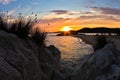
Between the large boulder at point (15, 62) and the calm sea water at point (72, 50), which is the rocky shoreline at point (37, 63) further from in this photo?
the calm sea water at point (72, 50)

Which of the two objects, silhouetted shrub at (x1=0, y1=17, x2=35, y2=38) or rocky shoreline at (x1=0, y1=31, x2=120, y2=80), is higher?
silhouetted shrub at (x1=0, y1=17, x2=35, y2=38)

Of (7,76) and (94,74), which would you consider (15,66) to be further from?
(94,74)

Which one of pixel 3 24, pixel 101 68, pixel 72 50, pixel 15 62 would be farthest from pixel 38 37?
pixel 72 50

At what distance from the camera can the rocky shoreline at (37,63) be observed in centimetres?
559

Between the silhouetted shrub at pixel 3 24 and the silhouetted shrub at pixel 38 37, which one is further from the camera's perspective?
the silhouetted shrub at pixel 38 37

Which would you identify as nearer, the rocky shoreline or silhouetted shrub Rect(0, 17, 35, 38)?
the rocky shoreline

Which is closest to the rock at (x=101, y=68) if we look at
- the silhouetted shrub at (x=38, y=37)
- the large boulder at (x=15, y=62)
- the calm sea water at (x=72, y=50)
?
the large boulder at (x=15, y=62)

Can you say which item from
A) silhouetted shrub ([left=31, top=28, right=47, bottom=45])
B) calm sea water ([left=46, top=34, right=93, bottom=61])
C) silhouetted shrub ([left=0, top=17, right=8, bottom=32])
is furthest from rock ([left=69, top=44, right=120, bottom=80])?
calm sea water ([left=46, top=34, right=93, bottom=61])

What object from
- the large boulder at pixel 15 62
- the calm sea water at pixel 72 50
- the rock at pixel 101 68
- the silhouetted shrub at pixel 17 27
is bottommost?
the calm sea water at pixel 72 50

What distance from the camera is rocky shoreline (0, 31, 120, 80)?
18.3 feet

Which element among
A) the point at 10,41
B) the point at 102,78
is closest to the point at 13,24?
the point at 10,41

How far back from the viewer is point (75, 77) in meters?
7.98

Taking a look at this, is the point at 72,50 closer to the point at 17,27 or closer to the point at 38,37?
the point at 38,37

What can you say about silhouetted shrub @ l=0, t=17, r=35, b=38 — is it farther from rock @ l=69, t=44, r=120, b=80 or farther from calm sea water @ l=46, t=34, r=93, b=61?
calm sea water @ l=46, t=34, r=93, b=61
